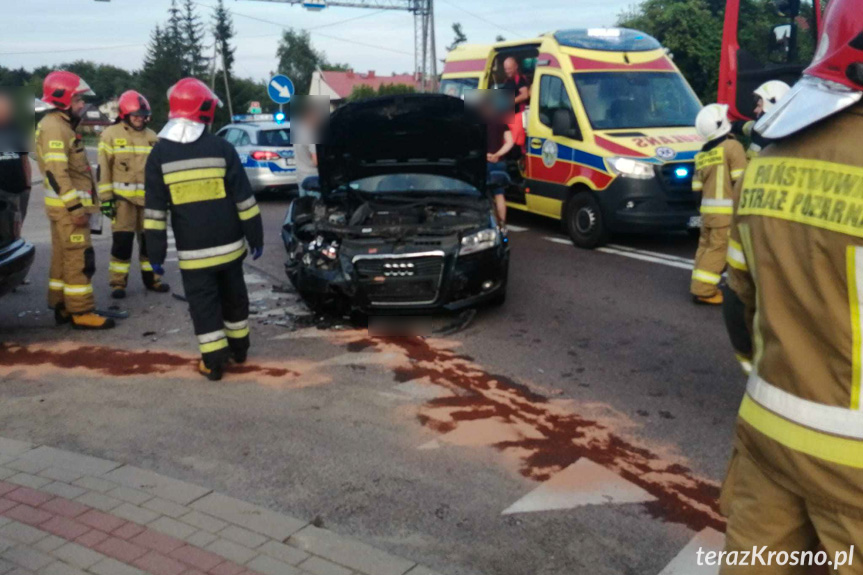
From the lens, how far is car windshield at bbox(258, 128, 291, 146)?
16891mm

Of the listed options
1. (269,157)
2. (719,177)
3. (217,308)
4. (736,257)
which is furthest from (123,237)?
(269,157)

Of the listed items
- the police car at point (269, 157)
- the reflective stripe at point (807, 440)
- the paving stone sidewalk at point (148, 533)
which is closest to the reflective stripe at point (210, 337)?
the paving stone sidewalk at point (148, 533)

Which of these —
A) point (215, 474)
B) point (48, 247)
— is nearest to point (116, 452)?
point (215, 474)

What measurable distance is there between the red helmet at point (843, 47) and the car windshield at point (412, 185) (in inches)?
247

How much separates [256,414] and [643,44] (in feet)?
27.1

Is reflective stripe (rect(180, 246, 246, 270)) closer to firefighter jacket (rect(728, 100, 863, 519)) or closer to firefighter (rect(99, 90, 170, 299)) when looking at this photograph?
firefighter (rect(99, 90, 170, 299))

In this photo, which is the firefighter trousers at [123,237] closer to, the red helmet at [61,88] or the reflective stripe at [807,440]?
the red helmet at [61,88]

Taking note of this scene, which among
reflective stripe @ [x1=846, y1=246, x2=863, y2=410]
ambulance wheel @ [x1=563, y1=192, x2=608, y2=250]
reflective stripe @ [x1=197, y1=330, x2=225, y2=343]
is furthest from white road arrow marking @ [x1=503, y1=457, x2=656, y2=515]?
ambulance wheel @ [x1=563, y1=192, x2=608, y2=250]

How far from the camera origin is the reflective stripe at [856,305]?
1.88 metres

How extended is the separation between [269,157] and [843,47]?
15.4m

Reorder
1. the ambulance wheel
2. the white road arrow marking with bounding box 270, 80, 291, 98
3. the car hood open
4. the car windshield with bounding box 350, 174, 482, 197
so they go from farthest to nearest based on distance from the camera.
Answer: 1. the white road arrow marking with bounding box 270, 80, 291, 98
2. the ambulance wheel
3. the car windshield with bounding box 350, 174, 482, 197
4. the car hood open

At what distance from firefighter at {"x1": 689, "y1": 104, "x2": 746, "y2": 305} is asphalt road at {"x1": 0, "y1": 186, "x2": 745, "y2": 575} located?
0.32 metres

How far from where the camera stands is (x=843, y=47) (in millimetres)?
1934

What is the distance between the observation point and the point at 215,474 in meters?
4.61
